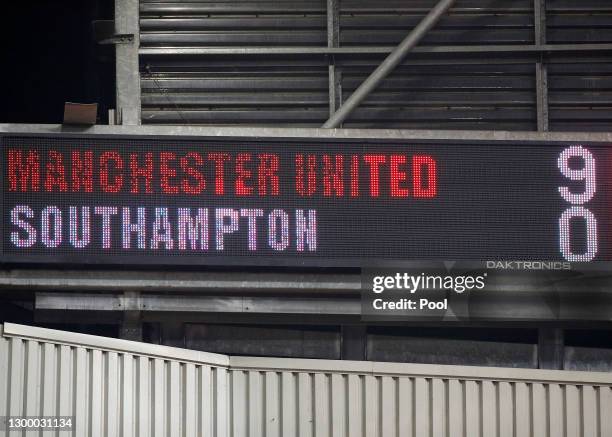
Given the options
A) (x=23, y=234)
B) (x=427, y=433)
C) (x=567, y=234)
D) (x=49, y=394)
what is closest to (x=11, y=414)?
(x=49, y=394)

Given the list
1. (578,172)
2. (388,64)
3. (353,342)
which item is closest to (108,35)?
(388,64)

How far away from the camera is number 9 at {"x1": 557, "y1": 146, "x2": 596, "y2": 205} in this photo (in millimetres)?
12602

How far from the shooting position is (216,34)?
13930mm

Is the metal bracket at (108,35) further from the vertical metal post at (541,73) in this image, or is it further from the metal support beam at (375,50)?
the vertical metal post at (541,73)

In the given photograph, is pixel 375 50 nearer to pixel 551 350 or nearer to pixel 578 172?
pixel 578 172

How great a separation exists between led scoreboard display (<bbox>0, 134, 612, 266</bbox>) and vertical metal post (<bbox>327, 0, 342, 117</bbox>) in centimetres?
154

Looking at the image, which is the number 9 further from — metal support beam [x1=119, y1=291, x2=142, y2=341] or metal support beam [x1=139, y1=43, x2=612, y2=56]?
metal support beam [x1=119, y1=291, x2=142, y2=341]

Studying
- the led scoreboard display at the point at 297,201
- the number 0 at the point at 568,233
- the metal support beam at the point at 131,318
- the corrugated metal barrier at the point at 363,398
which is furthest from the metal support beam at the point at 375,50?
the corrugated metal barrier at the point at 363,398

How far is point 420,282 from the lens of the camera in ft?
41.5

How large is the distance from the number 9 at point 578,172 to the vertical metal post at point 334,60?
247cm

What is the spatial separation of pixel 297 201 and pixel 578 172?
2560mm

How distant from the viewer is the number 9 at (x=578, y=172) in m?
12.6

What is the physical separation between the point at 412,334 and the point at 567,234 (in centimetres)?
231

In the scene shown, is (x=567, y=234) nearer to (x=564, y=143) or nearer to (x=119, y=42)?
(x=564, y=143)
